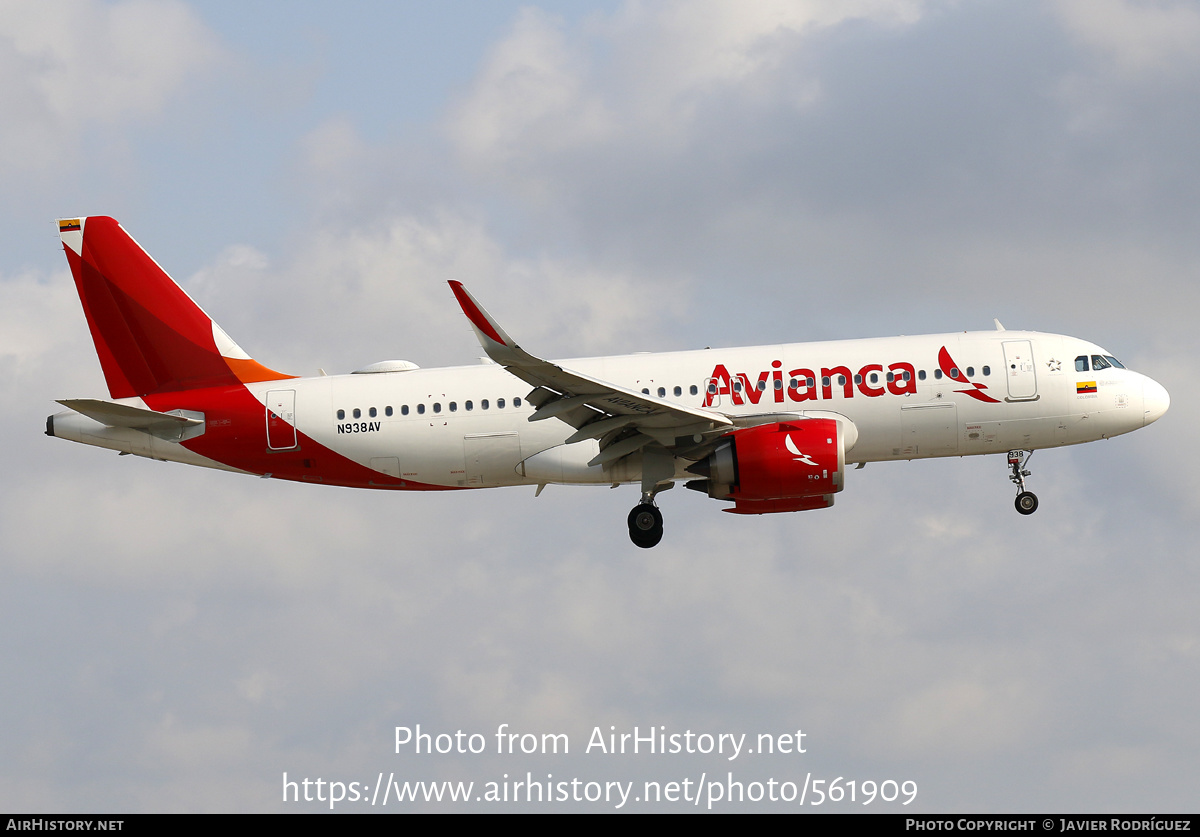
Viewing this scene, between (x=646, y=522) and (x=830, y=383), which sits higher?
(x=830, y=383)

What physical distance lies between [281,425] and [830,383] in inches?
617

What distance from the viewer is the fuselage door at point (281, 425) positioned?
38125 millimetres

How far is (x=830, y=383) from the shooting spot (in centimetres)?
3606

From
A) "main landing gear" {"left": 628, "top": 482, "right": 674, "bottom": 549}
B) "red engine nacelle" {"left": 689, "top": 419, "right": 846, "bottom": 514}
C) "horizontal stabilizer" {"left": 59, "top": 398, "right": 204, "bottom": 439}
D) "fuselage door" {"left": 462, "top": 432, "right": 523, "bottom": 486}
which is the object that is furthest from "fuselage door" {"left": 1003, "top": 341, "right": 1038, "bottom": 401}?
"horizontal stabilizer" {"left": 59, "top": 398, "right": 204, "bottom": 439}

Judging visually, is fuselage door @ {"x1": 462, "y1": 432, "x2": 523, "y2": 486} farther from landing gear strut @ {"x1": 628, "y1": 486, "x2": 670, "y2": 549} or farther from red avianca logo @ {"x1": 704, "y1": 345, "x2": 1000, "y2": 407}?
red avianca logo @ {"x1": 704, "y1": 345, "x2": 1000, "y2": 407}

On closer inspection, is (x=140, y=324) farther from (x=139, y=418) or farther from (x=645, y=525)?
(x=645, y=525)

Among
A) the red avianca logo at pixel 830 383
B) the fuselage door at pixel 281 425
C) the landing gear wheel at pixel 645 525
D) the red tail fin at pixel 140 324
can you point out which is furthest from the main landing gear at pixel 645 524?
the red tail fin at pixel 140 324

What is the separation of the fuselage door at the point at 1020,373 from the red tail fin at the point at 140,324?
2087 cm

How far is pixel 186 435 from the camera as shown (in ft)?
126

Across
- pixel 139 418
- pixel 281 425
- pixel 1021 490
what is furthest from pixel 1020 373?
pixel 139 418

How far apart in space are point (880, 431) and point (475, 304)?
12307 mm

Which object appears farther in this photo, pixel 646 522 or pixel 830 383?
pixel 646 522

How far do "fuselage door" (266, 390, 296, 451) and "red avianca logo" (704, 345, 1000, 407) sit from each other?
39.2 ft

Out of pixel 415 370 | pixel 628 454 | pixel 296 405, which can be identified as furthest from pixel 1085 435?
pixel 296 405
